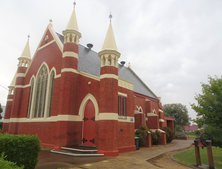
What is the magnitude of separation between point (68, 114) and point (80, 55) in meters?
7.13

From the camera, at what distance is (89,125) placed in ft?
44.9

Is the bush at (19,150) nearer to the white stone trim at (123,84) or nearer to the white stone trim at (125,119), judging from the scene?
the white stone trim at (125,119)

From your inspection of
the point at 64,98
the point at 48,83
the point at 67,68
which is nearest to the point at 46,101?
the point at 48,83

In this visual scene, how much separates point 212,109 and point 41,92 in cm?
1516

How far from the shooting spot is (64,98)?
13.8m

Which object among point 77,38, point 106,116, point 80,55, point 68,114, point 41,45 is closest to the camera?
point 106,116

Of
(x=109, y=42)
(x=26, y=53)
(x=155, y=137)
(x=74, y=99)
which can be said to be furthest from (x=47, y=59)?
(x=155, y=137)

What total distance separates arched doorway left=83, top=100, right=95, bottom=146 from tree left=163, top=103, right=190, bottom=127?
46653mm

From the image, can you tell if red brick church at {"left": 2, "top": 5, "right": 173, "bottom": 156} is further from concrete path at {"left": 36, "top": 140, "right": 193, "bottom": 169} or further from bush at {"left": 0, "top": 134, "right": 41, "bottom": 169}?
bush at {"left": 0, "top": 134, "right": 41, "bottom": 169}

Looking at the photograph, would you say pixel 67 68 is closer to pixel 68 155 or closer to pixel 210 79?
pixel 68 155

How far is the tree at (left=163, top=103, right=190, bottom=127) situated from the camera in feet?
177

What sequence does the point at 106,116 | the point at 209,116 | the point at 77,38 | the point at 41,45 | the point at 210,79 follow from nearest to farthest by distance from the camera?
1. the point at 209,116
2. the point at 210,79
3. the point at 106,116
4. the point at 77,38
5. the point at 41,45

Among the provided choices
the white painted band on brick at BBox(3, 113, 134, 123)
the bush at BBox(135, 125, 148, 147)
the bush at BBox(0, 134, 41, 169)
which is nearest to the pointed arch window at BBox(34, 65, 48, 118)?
the white painted band on brick at BBox(3, 113, 134, 123)

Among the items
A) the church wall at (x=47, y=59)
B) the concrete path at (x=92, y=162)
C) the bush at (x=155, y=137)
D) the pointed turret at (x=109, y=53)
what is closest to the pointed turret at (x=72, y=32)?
the church wall at (x=47, y=59)
